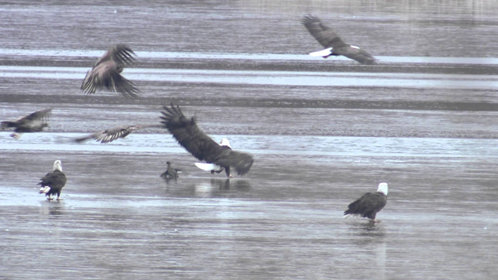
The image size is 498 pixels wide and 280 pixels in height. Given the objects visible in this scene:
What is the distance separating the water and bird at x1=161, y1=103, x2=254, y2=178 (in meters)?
0.23

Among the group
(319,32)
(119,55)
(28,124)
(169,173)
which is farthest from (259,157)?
(119,55)

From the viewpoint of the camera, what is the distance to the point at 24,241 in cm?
970

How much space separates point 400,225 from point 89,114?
721 centimetres

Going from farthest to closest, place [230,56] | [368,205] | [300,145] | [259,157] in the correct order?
[230,56] → [300,145] → [259,157] → [368,205]

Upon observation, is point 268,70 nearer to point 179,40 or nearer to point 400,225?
A: point 179,40

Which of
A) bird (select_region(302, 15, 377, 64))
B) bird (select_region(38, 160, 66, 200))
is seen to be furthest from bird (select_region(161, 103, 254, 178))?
bird (select_region(302, 15, 377, 64))

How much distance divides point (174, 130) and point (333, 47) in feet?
9.46

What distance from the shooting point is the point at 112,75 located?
11.2 meters

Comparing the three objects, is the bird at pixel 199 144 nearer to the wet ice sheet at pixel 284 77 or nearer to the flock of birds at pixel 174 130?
the flock of birds at pixel 174 130

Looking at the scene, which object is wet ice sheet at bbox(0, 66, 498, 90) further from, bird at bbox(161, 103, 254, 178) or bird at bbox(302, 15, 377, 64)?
bird at bbox(161, 103, 254, 178)

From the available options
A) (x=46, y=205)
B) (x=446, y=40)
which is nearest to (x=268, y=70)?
(x=446, y=40)

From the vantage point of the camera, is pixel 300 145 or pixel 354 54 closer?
pixel 354 54

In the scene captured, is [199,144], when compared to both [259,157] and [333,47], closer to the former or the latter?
[259,157]

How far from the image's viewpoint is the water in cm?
938
